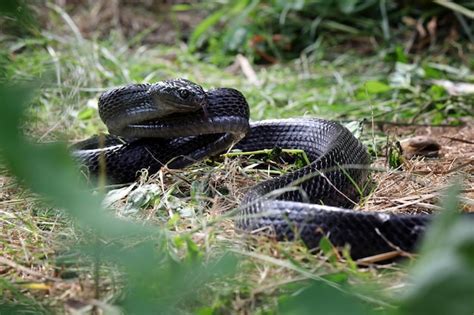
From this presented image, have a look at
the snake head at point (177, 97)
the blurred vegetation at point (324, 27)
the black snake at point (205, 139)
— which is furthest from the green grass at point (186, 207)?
the blurred vegetation at point (324, 27)

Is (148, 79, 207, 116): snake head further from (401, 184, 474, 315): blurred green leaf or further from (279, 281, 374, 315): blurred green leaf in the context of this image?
(401, 184, 474, 315): blurred green leaf

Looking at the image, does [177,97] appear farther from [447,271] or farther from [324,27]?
[324,27]

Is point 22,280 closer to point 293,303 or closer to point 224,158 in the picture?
point 293,303

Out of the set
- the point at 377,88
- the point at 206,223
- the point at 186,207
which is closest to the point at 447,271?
the point at 206,223

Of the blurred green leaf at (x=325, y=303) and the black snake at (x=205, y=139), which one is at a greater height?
the blurred green leaf at (x=325, y=303)

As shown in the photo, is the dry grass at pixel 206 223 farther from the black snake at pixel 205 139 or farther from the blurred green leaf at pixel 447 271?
the blurred green leaf at pixel 447 271

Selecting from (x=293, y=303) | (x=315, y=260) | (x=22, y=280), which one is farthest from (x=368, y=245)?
(x=22, y=280)

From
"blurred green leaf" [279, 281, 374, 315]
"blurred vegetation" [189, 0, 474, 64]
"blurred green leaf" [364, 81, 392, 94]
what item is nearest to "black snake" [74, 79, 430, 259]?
"blurred green leaf" [279, 281, 374, 315]
